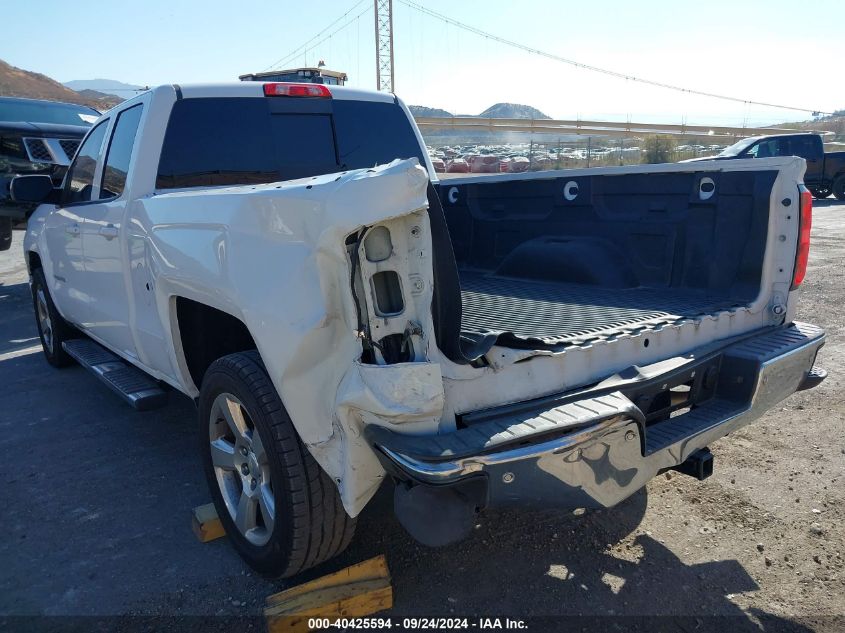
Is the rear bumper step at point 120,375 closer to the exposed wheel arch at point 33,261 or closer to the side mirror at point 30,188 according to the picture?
the exposed wheel arch at point 33,261

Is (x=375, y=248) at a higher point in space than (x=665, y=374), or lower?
higher

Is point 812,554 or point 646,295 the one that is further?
point 646,295

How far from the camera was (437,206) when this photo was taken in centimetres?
226

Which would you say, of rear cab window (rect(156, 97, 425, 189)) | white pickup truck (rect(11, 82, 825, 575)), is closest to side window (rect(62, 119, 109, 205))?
white pickup truck (rect(11, 82, 825, 575))

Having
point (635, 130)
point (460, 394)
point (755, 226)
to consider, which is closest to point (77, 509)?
point (460, 394)

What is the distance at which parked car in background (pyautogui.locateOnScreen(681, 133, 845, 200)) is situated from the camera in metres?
16.6

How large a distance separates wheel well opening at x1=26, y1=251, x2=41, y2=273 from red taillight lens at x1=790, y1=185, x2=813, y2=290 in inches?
224

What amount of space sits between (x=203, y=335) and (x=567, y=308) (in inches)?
71.5

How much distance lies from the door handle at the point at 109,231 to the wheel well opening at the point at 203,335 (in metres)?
0.81

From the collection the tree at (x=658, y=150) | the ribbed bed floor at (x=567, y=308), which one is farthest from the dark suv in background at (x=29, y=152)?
the tree at (x=658, y=150)

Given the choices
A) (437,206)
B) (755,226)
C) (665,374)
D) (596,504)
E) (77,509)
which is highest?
(437,206)

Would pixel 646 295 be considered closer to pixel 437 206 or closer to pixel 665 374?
pixel 665 374

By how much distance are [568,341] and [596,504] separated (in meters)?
0.62

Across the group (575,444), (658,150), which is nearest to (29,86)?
(658,150)
